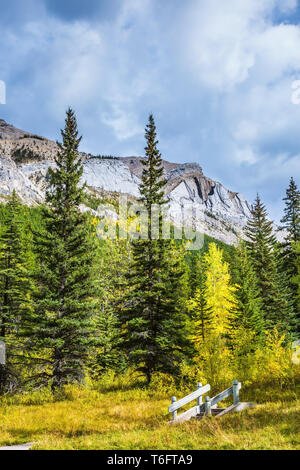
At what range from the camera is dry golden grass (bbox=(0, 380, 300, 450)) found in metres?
7.91

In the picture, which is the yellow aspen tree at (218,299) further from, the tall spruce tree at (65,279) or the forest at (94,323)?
the tall spruce tree at (65,279)

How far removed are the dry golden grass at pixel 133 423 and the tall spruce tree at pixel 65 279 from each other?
2.09 meters

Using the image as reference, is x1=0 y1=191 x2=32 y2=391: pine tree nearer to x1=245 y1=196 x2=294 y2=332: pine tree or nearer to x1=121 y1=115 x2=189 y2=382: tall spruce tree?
x1=121 y1=115 x2=189 y2=382: tall spruce tree

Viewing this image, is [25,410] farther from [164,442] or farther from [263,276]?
[263,276]

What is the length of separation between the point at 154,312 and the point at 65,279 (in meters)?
6.54

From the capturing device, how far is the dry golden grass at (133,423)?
26.0 feet

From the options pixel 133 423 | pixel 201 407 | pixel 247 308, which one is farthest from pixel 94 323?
pixel 247 308

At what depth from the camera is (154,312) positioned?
2003 cm

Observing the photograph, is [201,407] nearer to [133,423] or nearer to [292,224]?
[133,423]

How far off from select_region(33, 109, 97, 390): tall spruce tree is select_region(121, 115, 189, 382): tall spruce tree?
10.6 ft

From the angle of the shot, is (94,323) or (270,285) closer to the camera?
(94,323)

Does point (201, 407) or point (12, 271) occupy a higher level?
point (12, 271)

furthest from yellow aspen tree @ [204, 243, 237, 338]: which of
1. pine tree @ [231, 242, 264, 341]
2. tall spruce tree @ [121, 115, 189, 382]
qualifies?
tall spruce tree @ [121, 115, 189, 382]

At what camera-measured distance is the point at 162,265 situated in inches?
813
